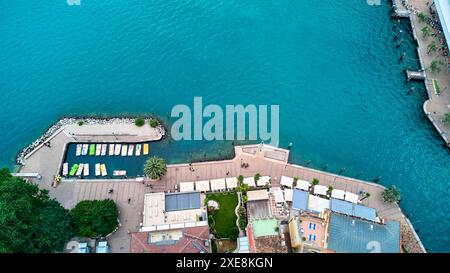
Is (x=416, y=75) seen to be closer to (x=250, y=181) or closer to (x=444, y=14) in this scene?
(x=444, y=14)

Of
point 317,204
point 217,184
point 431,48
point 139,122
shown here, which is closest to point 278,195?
point 317,204

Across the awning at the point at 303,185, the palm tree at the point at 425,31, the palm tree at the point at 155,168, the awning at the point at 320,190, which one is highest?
the palm tree at the point at 425,31

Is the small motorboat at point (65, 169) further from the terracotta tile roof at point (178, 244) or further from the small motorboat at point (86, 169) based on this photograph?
the terracotta tile roof at point (178, 244)

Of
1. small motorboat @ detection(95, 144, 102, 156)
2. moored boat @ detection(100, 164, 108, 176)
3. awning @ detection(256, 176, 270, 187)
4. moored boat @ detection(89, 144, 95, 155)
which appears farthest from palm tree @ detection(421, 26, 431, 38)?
moored boat @ detection(89, 144, 95, 155)

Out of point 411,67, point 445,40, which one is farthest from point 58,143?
point 445,40

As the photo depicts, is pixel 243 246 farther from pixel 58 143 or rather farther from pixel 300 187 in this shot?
pixel 58 143

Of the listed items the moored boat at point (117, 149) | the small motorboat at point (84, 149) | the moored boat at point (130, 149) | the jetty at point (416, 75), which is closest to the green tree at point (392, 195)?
the jetty at point (416, 75)
